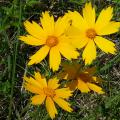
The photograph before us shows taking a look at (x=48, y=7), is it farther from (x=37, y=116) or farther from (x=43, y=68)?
(x=37, y=116)

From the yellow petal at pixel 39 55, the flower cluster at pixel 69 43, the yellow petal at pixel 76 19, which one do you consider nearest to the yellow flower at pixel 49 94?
the flower cluster at pixel 69 43

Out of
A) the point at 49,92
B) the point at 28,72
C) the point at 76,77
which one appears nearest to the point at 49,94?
the point at 49,92

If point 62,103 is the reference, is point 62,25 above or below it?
above

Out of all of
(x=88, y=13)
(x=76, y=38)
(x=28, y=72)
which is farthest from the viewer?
(x=28, y=72)

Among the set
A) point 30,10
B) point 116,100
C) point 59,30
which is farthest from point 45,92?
point 30,10

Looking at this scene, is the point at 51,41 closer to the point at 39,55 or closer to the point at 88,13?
the point at 39,55

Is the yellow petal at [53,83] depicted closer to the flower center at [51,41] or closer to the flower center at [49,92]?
the flower center at [49,92]
